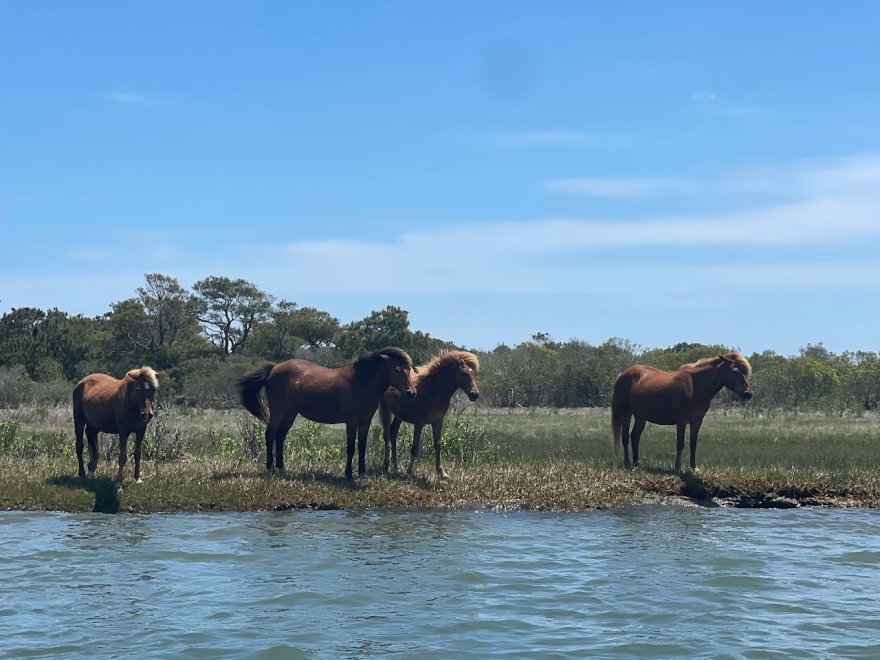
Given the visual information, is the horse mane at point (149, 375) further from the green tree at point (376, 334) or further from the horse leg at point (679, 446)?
the green tree at point (376, 334)

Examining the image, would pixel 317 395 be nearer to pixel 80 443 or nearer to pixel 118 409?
pixel 118 409

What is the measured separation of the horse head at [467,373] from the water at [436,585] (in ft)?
8.30

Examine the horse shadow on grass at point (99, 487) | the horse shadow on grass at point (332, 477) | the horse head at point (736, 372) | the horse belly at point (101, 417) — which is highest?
the horse head at point (736, 372)

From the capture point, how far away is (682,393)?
17.8 meters

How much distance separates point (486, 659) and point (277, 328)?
173ft

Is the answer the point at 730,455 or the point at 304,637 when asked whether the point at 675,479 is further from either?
the point at 304,637

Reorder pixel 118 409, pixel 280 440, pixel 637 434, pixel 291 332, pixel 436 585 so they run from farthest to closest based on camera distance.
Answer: pixel 291 332
pixel 637 434
pixel 280 440
pixel 118 409
pixel 436 585

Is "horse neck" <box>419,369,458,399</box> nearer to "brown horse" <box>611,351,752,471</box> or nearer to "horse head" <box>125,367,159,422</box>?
"brown horse" <box>611,351,752,471</box>

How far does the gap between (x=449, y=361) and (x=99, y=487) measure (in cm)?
621

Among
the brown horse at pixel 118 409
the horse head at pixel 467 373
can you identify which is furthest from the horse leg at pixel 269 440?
the horse head at pixel 467 373

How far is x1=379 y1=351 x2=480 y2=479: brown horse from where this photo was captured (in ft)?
53.1

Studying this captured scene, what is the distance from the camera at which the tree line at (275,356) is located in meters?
41.5

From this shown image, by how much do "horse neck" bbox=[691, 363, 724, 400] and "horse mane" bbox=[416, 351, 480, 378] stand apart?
4.52 m

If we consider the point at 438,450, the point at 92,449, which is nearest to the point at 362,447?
the point at 438,450
